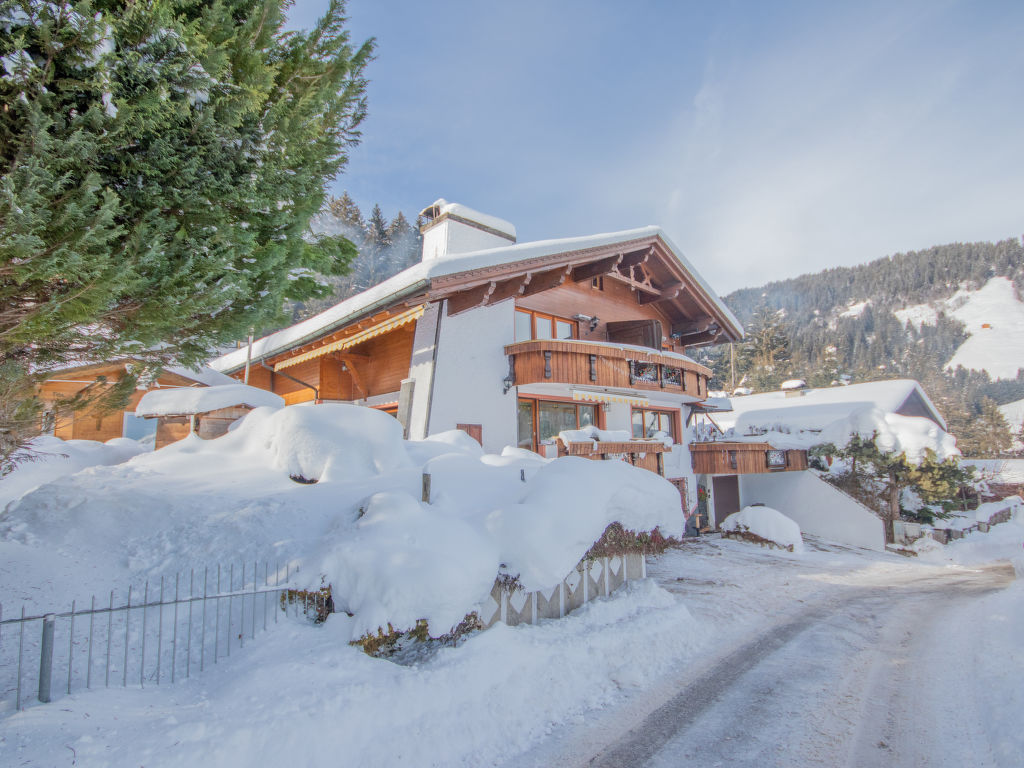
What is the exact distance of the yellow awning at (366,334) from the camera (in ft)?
40.8

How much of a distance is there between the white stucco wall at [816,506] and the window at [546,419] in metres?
12.9

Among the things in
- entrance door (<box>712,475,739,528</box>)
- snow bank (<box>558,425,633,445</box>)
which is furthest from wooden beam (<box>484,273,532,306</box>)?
entrance door (<box>712,475,739,528</box>)

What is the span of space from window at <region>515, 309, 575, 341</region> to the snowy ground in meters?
9.11

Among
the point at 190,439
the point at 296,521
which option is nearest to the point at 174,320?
the point at 296,521

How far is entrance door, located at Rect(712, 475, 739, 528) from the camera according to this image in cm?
2492

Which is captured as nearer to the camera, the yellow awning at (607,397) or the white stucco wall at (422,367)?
the white stucco wall at (422,367)

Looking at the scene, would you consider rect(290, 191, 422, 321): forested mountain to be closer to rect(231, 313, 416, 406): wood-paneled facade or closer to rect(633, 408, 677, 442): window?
rect(231, 313, 416, 406): wood-paneled facade

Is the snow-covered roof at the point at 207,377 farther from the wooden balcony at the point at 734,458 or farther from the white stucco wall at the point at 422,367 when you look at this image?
the wooden balcony at the point at 734,458

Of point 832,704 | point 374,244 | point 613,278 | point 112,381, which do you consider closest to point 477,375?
point 613,278

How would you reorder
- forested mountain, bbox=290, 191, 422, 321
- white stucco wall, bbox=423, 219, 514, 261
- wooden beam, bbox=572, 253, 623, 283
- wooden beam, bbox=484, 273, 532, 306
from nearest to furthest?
wooden beam, bbox=484, 273, 532, 306 < wooden beam, bbox=572, 253, 623, 283 < white stucco wall, bbox=423, 219, 514, 261 < forested mountain, bbox=290, 191, 422, 321

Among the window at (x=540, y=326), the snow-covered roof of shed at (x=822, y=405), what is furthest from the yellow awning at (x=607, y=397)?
the snow-covered roof of shed at (x=822, y=405)

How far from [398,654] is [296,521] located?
2.23 m

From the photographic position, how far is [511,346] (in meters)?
14.8

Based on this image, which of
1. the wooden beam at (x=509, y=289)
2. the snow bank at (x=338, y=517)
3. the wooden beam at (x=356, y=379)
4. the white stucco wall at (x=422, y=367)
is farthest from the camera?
the wooden beam at (x=356, y=379)
